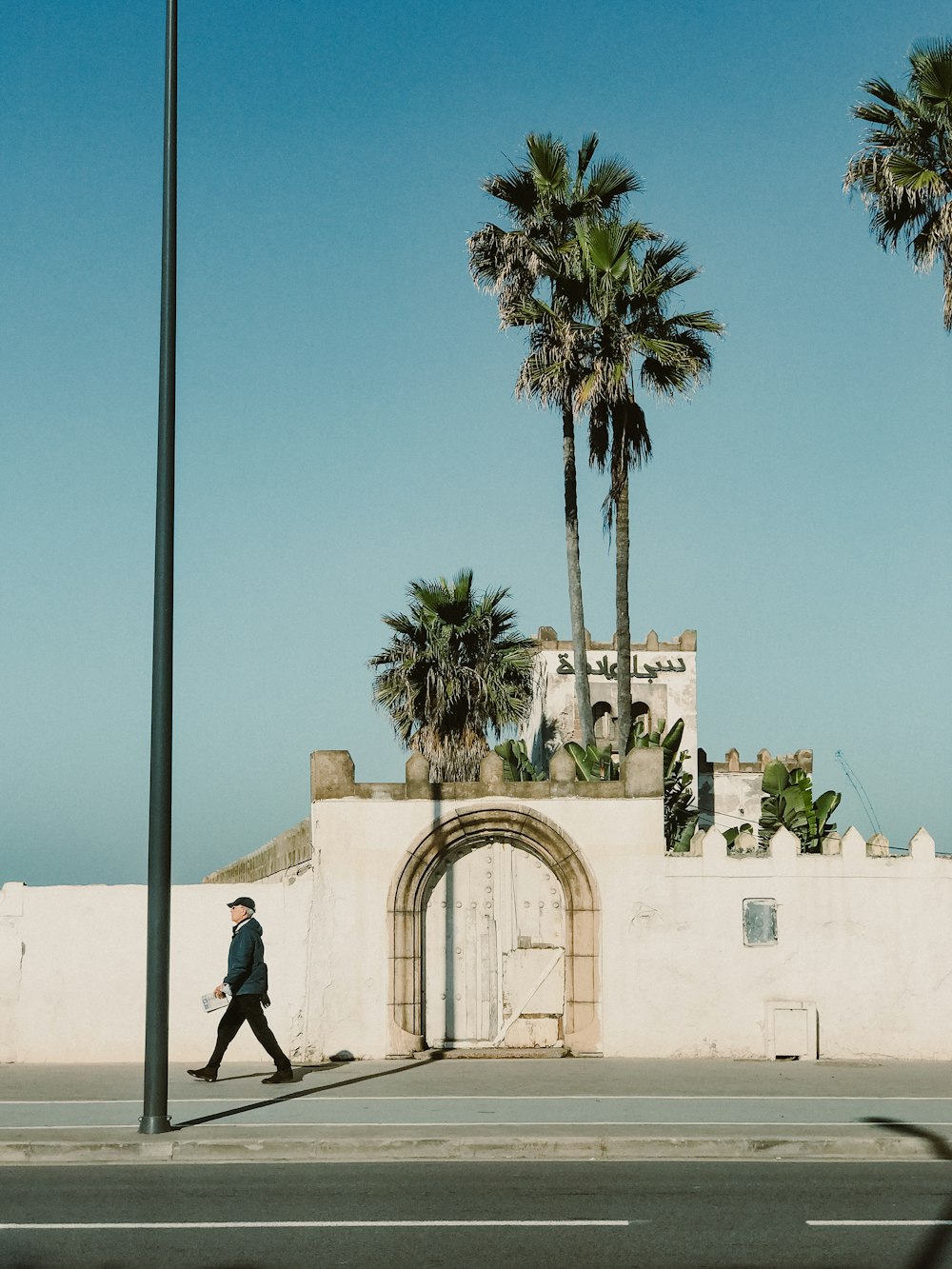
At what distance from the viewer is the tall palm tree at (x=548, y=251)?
26.2 metres

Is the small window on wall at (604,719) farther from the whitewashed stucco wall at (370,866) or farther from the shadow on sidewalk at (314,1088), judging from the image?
the shadow on sidewalk at (314,1088)

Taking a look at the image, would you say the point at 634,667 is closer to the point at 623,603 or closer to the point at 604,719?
the point at 604,719

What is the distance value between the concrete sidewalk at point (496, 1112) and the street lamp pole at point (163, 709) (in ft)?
1.88

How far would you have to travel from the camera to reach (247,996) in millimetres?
14328

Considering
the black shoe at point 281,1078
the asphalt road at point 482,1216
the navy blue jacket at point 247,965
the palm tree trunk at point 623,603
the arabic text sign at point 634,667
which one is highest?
the arabic text sign at point 634,667

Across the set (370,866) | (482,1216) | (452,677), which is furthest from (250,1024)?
(452,677)

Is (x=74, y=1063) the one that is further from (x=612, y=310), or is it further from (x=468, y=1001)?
(x=612, y=310)

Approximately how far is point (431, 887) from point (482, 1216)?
8198 millimetres

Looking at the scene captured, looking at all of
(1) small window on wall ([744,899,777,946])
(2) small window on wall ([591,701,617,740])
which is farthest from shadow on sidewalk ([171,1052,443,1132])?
(2) small window on wall ([591,701,617,740])

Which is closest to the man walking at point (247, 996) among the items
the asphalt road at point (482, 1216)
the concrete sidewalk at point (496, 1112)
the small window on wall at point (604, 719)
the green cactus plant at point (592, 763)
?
the concrete sidewalk at point (496, 1112)

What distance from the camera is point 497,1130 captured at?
11.5 meters

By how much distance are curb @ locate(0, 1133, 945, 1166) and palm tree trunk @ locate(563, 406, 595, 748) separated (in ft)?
48.0

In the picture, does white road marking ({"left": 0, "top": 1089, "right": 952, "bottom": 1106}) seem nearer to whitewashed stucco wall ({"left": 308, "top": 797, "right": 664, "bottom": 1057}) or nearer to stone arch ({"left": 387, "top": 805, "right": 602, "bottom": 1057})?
whitewashed stucco wall ({"left": 308, "top": 797, "right": 664, "bottom": 1057})

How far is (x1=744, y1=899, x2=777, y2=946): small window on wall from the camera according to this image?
1698 cm
